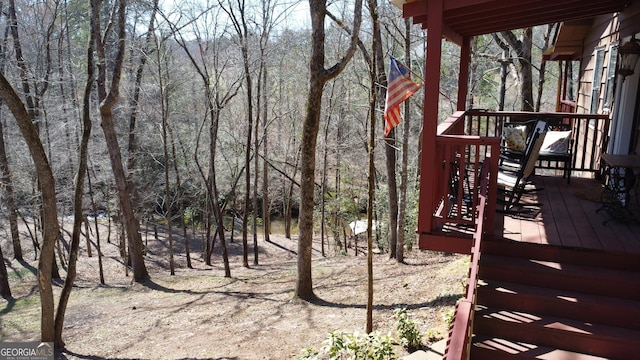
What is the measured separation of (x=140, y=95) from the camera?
59.6 feet

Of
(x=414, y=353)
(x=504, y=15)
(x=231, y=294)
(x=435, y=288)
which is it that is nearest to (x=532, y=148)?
(x=504, y=15)

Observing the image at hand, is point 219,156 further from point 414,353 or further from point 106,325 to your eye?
point 414,353

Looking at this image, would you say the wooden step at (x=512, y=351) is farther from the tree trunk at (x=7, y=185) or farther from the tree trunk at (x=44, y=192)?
the tree trunk at (x=7, y=185)

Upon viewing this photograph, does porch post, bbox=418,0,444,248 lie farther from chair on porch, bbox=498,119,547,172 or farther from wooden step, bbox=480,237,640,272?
chair on porch, bbox=498,119,547,172

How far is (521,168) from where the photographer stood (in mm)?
4449

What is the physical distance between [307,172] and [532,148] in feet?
14.5

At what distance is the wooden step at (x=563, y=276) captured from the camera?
143 inches

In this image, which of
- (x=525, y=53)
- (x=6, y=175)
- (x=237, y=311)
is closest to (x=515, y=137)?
→ (x=237, y=311)

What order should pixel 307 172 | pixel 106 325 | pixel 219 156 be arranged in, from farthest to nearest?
1. pixel 219 156
2. pixel 106 325
3. pixel 307 172

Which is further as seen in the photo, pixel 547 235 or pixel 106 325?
pixel 106 325

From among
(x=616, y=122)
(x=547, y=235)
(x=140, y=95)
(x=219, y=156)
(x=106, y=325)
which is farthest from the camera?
(x=219, y=156)

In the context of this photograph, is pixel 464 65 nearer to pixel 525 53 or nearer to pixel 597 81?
pixel 597 81

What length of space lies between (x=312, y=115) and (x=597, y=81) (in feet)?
16.8

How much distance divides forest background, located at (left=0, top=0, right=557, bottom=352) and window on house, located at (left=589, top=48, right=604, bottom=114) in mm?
2892
